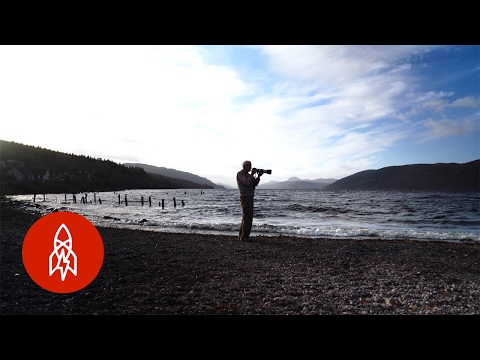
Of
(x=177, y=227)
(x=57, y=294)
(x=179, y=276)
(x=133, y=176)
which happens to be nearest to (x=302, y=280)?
(x=179, y=276)

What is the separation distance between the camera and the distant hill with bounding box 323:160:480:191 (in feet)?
337

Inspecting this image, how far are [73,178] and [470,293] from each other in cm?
10836

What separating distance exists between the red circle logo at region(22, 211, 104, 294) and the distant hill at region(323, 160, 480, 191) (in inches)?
4466

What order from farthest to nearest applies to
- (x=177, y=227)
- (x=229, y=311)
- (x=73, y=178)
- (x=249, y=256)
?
(x=73, y=178)
(x=177, y=227)
(x=249, y=256)
(x=229, y=311)

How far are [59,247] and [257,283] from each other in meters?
3.11

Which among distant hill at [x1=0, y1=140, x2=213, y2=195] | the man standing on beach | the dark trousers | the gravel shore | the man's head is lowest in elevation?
the gravel shore

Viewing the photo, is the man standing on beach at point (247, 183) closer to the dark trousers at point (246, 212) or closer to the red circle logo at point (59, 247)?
the dark trousers at point (246, 212)

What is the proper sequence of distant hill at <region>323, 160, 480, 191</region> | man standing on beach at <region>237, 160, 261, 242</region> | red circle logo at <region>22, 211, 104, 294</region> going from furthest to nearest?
distant hill at <region>323, 160, 480, 191</region> → man standing on beach at <region>237, 160, 261, 242</region> → red circle logo at <region>22, 211, 104, 294</region>

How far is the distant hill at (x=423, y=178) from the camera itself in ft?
337

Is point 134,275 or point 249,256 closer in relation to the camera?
point 134,275

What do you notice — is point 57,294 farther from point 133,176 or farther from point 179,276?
point 133,176

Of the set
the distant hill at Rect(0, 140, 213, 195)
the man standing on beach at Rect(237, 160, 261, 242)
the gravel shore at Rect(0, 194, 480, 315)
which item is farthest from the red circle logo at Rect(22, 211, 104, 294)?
the distant hill at Rect(0, 140, 213, 195)

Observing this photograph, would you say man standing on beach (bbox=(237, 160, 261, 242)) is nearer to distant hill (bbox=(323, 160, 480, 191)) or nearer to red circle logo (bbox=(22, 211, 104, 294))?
red circle logo (bbox=(22, 211, 104, 294))

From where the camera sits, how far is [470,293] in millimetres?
4520
